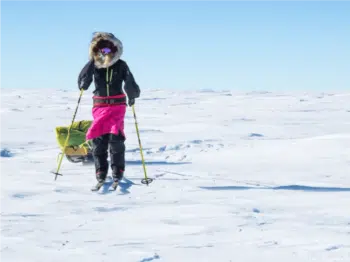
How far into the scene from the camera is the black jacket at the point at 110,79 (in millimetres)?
6113

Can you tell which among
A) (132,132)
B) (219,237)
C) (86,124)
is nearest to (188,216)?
(219,237)

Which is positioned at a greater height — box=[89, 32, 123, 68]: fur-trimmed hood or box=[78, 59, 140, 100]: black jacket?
box=[89, 32, 123, 68]: fur-trimmed hood

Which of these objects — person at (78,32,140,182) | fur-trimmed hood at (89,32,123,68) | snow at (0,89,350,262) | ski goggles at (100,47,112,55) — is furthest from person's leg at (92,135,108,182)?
ski goggles at (100,47,112,55)

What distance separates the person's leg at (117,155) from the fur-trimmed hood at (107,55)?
2.71 feet

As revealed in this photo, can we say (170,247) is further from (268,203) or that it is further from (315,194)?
(315,194)

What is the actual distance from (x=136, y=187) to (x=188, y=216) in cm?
161

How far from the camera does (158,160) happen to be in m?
8.60

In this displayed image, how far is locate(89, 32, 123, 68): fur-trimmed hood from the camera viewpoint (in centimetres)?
604

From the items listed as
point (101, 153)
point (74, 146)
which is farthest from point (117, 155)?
point (74, 146)

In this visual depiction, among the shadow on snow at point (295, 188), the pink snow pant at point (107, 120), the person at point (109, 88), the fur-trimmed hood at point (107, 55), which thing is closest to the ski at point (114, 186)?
the person at point (109, 88)

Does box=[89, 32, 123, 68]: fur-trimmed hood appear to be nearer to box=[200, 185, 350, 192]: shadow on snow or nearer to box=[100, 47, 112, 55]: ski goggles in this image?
box=[100, 47, 112, 55]: ski goggles

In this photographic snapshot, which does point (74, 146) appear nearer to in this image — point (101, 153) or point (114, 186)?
point (101, 153)

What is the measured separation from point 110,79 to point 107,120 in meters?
0.46

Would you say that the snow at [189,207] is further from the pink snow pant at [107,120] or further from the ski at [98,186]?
the pink snow pant at [107,120]
